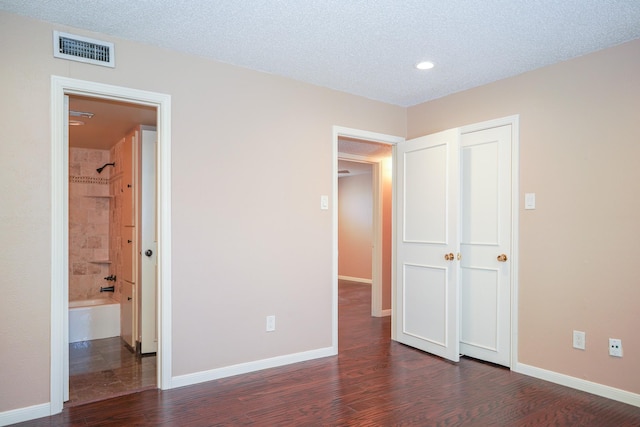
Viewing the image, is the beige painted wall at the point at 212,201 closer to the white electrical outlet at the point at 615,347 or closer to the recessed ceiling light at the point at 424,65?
the recessed ceiling light at the point at 424,65

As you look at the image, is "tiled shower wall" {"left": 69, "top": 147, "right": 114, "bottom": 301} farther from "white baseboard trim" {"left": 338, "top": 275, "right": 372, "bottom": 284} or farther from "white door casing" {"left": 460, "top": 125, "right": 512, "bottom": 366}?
"white baseboard trim" {"left": 338, "top": 275, "right": 372, "bottom": 284}

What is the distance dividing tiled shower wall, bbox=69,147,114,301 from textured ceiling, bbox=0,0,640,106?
10.8ft

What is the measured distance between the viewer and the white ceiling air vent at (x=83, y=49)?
2561mm

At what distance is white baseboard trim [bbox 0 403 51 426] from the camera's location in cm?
238

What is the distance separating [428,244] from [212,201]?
2.02 m

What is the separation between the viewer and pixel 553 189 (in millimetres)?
3152

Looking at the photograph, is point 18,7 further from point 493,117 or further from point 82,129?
point 493,117

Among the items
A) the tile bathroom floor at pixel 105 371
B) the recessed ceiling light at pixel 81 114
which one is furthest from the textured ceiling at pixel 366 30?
the tile bathroom floor at pixel 105 371

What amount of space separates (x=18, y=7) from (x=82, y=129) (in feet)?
7.28

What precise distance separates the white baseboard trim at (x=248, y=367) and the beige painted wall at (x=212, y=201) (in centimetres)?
5

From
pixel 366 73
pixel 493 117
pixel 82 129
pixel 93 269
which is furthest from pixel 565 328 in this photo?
pixel 93 269

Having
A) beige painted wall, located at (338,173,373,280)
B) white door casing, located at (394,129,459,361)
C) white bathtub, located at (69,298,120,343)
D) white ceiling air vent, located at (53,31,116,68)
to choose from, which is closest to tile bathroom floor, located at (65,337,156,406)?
white bathtub, located at (69,298,120,343)

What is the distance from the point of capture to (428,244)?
152 inches

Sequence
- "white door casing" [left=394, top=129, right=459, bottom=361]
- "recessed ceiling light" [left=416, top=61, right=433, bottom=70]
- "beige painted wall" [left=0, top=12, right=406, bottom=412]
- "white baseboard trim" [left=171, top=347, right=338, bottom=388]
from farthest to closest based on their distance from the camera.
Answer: "white door casing" [left=394, top=129, right=459, bottom=361] → "recessed ceiling light" [left=416, top=61, right=433, bottom=70] → "white baseboard trim" [left=171, top=347, right=338, bottom=388] → "beige painted wall" [left=0, top=12, right=406, bottom=412]
